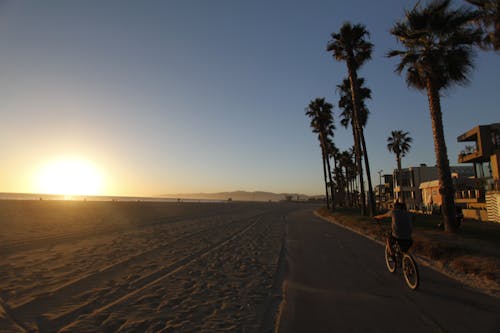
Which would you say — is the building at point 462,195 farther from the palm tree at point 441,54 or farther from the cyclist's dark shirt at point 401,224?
the cyclist's dark shirt at point 401,224

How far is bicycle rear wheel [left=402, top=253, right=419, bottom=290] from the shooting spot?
7.25 meters

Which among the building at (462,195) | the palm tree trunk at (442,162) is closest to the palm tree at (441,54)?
Result: the palm tree trunk at (442,162)

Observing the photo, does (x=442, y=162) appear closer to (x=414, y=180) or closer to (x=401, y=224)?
(x=401, y=224)

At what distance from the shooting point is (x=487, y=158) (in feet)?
105

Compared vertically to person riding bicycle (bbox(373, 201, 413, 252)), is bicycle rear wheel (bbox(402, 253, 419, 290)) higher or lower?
lower

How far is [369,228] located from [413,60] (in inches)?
387

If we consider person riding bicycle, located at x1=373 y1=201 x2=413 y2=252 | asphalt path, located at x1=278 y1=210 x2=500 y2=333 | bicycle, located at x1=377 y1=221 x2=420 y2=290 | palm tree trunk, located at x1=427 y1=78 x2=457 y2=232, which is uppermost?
palm tree trunk, located at x1=427 y1=78 x2=457 y2=232

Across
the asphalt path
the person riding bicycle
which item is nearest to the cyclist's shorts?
the person riding bicycle

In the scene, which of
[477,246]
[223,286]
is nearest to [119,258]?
[223,286]

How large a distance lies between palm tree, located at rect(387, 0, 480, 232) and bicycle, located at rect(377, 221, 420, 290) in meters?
9.05

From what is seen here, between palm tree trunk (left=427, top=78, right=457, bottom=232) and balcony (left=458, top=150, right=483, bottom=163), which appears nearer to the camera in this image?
palm tree trunk (left=427, top=78, right=457, bottom=232)

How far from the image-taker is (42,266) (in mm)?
10125

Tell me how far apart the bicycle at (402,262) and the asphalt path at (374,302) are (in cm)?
19

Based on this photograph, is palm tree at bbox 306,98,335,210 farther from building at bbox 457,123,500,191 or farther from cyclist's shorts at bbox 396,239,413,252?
cyclist's shorts at bbox 396,239,413,252
